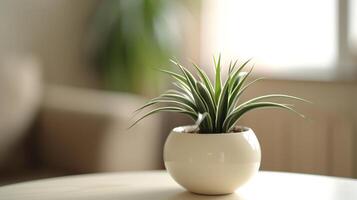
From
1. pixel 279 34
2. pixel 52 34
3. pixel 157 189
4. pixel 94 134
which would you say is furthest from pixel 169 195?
pixel 52 34

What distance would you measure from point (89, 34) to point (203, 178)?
2.15 m

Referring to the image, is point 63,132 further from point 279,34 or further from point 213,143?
point 213,143

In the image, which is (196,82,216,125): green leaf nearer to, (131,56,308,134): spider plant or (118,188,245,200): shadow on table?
(131,56,308,134): spider plant

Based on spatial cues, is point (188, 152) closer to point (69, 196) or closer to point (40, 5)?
point (69, 196)

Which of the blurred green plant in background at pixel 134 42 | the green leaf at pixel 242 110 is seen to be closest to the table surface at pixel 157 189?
the green leaf at pixel 242 110

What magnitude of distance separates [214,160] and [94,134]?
49.0 inches

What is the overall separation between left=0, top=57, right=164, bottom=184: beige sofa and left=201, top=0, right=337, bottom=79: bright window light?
2.09 feet

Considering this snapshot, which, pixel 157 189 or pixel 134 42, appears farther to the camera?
pixel 134 42

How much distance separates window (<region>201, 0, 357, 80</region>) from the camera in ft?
8.38

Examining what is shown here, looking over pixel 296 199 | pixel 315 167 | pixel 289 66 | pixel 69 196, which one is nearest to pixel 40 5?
pixel 289 66

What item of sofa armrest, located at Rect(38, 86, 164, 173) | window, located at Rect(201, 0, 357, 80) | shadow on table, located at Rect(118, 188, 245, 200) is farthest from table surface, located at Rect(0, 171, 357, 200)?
window, located at Rect(201, 0, 357, 80)

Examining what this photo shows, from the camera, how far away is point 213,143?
112 cm

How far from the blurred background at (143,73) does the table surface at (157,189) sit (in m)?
0.93

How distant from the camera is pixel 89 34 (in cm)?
314
